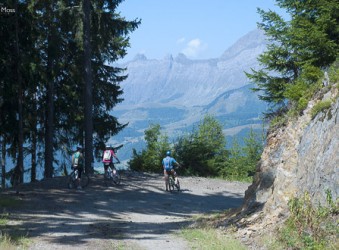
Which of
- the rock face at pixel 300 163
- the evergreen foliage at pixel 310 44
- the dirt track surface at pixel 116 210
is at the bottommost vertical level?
the dirt track surface at pixel 116 210

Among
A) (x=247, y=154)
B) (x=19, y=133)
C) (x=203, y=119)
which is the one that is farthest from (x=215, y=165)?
(x=19, y=133)

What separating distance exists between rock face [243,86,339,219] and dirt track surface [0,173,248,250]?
2.40 metres

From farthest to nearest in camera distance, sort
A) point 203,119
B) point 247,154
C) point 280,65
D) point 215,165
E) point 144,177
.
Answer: point 203,119, point 247,154, point 215,165, point 144,177, point 280,65

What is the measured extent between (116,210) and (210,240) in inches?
289

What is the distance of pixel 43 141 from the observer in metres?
30.0

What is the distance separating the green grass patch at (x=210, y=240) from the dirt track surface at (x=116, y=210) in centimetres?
26

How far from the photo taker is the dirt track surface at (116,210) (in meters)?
9.83

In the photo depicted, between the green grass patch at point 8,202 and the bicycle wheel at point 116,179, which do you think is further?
the bicycle wheel at point 116,179

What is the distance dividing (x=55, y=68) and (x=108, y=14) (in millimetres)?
4578

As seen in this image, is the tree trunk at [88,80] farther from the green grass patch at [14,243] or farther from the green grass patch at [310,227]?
the green grass patch at [310,227]

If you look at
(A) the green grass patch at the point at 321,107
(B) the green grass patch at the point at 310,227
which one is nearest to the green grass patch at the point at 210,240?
(B) the green grass patch at the point at 310,227

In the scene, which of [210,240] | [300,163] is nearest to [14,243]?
[210,240]

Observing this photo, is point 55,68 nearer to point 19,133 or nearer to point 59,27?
point 59,27

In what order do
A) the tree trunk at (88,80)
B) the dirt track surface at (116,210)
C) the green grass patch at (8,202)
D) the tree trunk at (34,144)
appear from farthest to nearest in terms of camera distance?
the tree trunk at (34,144)
the tree trunk at (88,80)
the green grass patch at (8,202)
the dirt track surface at (116,210)
